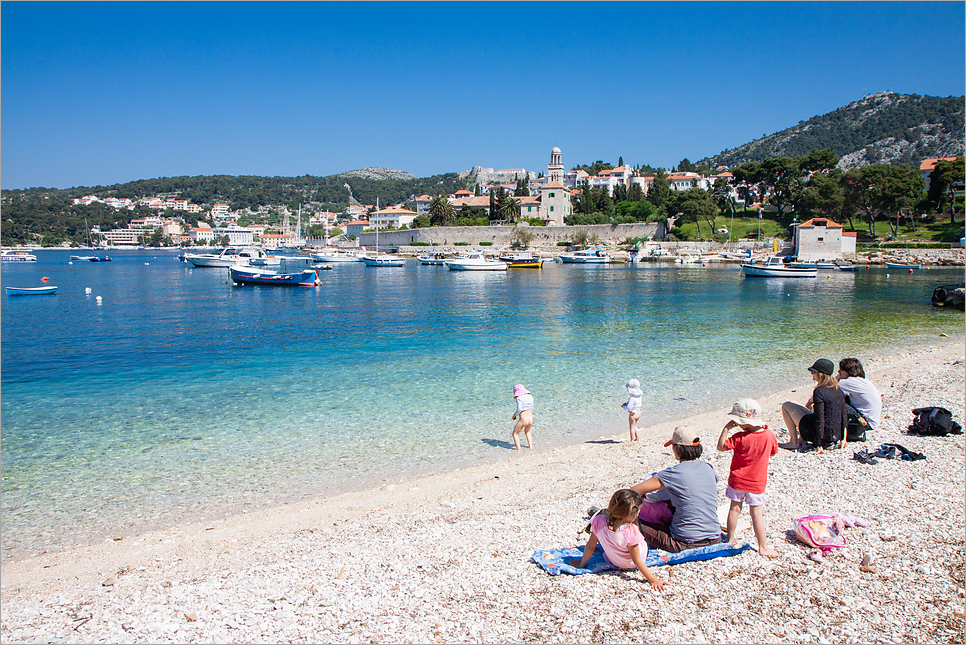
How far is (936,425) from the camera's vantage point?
25.1 ft

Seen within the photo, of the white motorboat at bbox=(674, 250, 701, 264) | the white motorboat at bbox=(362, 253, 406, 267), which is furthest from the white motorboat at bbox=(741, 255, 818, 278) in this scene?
the white motorboat at bbox=(362, 253, 406, 267)

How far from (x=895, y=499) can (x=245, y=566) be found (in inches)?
242

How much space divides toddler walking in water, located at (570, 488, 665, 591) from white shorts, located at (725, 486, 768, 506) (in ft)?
3.09

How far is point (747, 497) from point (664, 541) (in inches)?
31.1

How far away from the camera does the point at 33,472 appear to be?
812 centimetres

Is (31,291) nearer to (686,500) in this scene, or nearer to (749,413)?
(686,500)

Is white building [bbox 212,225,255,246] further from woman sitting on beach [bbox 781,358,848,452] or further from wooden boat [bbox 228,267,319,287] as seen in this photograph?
woman sitting on beach [bbox 781,358,848,452]

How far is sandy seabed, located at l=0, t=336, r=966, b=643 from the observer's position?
12.5ft

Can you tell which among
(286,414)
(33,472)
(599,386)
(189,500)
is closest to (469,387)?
(599,386)

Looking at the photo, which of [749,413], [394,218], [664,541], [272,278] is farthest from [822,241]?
[394,218]

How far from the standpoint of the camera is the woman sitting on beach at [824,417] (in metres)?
7.01

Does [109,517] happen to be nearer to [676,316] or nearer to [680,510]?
[680,510]

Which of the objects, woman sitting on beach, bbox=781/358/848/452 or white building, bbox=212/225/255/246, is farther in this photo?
white building, bbox=212/225/255/246

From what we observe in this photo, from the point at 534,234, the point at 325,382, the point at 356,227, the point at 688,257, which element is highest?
the point at 356,227
